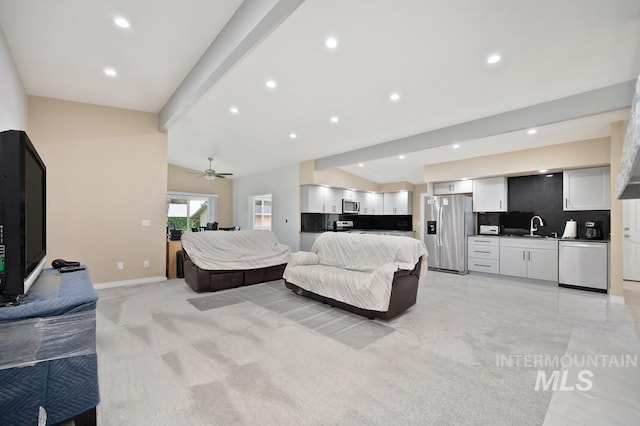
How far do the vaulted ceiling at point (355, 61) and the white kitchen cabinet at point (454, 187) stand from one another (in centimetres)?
106

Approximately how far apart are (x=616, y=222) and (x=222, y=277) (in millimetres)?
5706

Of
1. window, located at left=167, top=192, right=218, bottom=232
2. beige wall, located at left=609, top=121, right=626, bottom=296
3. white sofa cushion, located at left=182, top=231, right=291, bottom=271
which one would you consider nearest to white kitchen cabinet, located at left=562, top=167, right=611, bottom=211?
beige wall, located at left=609, top=121, right=626, bottom=296

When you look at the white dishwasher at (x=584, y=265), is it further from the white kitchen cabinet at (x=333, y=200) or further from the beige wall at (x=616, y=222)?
the white kitchen cabinet at (x=333, y=200)

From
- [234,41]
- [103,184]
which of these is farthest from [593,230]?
[103,184]

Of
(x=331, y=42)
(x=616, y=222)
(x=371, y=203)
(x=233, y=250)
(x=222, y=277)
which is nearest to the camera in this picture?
(x=331, y=42)

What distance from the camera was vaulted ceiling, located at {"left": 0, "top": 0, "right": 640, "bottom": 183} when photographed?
2.43m

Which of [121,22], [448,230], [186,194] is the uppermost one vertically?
[121,22]

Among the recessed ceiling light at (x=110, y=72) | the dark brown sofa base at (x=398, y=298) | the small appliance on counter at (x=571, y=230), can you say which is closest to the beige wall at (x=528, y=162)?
the small appliance on counter at (x=571, y=230)

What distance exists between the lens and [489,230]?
5969 millimetres

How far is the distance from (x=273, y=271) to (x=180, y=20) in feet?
12.6

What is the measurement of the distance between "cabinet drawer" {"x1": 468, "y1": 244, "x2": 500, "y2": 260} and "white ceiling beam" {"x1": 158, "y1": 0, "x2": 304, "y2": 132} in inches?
215

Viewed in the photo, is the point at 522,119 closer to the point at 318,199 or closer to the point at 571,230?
the point at 571,230

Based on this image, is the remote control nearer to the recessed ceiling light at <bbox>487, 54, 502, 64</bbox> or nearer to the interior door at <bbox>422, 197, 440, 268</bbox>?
the recessed ceiling light at <bbox>487, 54, 502, 64</bbox>

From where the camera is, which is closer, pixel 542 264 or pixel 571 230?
pixel 571 230
